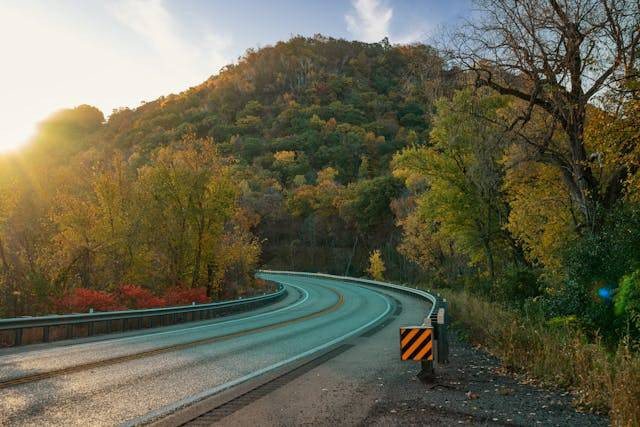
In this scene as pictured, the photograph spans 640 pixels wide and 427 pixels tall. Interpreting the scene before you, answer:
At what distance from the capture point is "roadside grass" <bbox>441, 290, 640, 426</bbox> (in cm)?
565

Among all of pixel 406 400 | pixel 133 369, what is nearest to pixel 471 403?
pixel 406 400

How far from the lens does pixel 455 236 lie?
30422 millimetres

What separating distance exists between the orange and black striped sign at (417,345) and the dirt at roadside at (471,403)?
48 cm

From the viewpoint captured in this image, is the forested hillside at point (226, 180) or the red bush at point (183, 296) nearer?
the forested hillside at point (226, 180)

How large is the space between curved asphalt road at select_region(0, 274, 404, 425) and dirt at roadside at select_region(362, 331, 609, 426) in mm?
2769

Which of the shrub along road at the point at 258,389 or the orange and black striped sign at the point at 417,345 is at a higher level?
the orange and black striped sign at the point at 417,345

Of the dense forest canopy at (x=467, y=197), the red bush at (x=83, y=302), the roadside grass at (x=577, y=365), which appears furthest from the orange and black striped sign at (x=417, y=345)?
the red bush at (x=83, y=302)

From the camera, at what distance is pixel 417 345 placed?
8.20 meters

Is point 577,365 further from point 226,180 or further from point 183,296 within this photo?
point 226,180

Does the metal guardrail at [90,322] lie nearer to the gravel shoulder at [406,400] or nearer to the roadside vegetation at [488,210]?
the roadside vegetation at [488,210]

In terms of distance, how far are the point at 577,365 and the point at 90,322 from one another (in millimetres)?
13417

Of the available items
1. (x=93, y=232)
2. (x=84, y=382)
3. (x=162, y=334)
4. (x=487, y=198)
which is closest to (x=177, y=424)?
(x=84, y=382)

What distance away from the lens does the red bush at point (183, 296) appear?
2559cm

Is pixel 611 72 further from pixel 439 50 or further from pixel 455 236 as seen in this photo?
pixel 455 236
